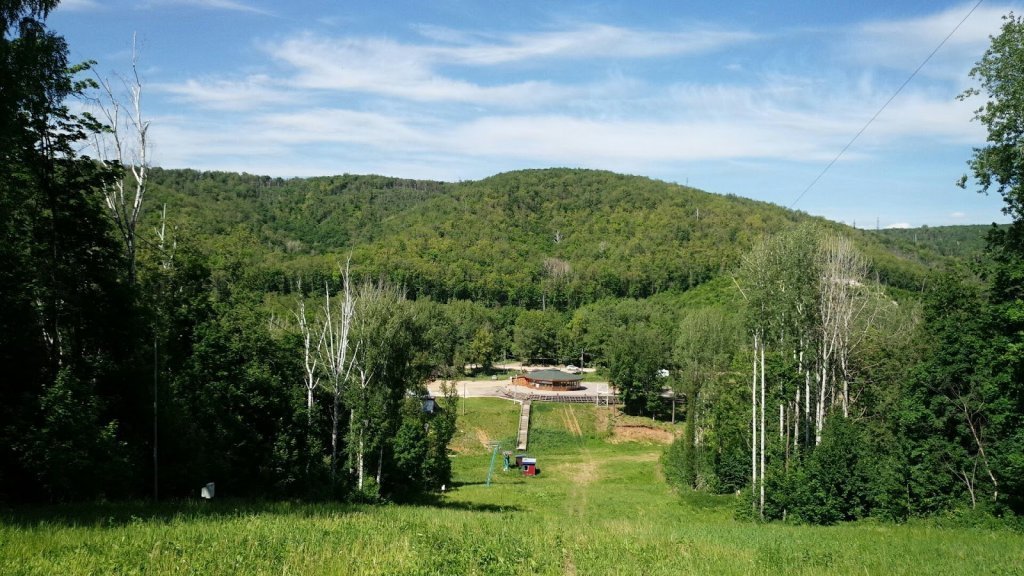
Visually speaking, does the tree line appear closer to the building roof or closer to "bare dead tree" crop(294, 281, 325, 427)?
"bare dead tree" crop(294, 281, 325, 427)

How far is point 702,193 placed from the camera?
174250 mm

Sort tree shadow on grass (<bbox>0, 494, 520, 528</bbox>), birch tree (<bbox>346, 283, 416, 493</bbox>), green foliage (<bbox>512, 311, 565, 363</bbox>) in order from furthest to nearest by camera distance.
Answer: green foliage (<bbox>512, 311, 565, 363</bbox>)
birch tree (<bbox>346, 283, 416, 493</bbox>)
tree shadow on grass (<bbox>0, 494, 520, 528</bbox>)

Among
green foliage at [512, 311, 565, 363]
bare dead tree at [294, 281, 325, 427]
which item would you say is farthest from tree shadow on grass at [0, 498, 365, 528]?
green foliage at [512, 311, 565, 363]

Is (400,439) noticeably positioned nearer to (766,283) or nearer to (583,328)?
(766,283)

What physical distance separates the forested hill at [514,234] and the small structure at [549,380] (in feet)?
122

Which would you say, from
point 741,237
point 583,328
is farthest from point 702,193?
point 583,328

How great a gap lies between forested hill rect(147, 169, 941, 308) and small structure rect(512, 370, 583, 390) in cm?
3723

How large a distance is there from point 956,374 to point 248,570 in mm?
23198

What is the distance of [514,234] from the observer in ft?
511

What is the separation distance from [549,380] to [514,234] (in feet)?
306

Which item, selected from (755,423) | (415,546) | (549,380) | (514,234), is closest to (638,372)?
(549,380)

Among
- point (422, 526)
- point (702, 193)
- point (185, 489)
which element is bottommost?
point (185, 489)

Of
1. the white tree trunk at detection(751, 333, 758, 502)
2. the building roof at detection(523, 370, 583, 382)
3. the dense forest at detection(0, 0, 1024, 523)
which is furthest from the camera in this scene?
the building roof at detection(523, 370, 583, 382)

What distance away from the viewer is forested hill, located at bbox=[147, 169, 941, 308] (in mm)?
115188
